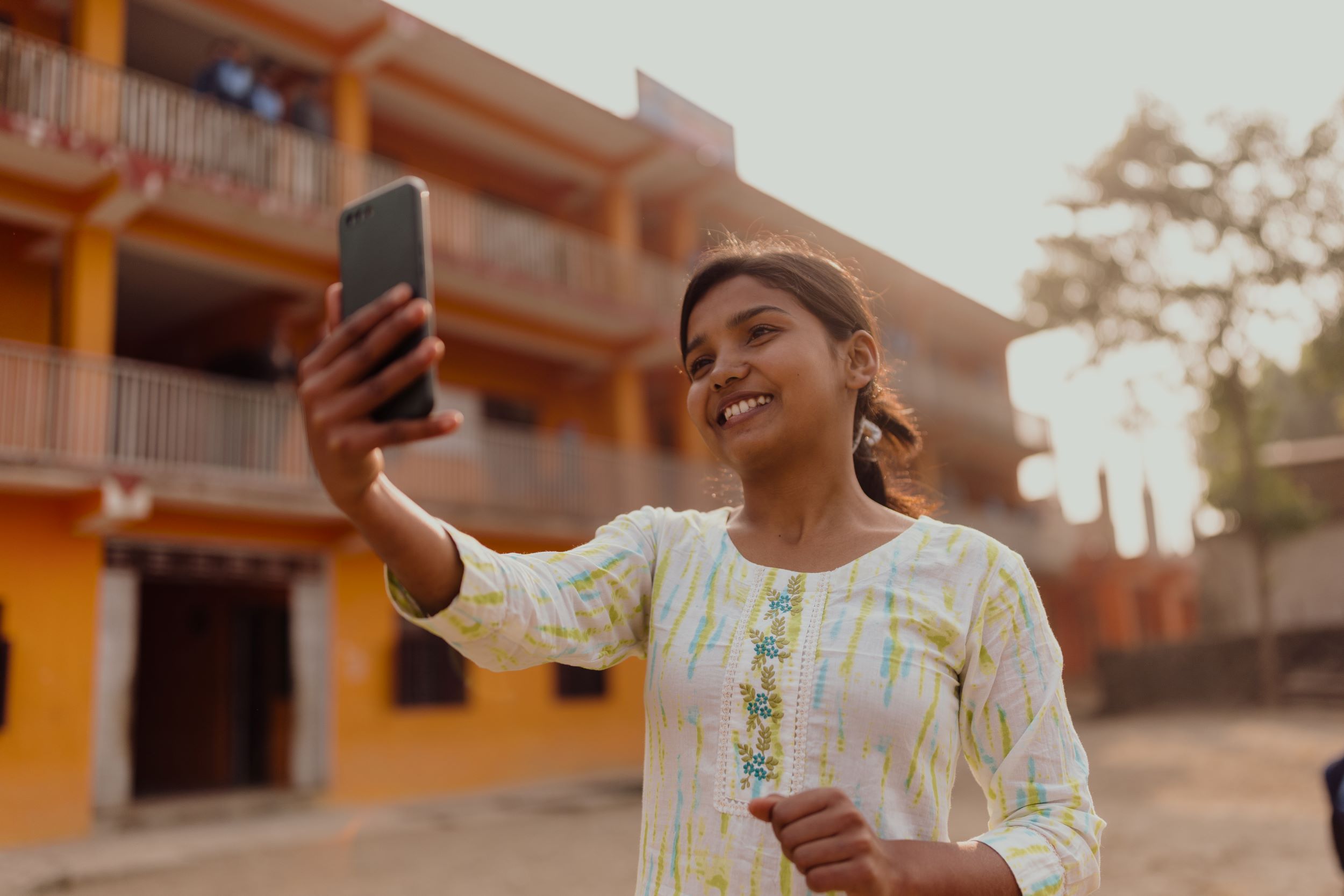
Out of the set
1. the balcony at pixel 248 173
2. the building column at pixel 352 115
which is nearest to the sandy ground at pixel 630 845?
the balcony at pixel 248 173

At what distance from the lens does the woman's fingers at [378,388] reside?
2.96 feet

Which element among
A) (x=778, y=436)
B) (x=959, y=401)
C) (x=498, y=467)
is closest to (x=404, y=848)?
(x=498, y=467)

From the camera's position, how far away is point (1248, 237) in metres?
18.5

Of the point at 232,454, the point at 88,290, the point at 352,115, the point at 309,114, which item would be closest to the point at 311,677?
the point at 232,454

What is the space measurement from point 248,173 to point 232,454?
2.79 meters

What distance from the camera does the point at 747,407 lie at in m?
1.46

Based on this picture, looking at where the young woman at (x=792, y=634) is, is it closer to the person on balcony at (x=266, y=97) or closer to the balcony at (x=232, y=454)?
the balcony at (x=232, y=454)

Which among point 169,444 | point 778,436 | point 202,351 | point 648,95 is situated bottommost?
point 778,436

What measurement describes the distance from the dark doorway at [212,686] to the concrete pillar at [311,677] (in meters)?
1.08

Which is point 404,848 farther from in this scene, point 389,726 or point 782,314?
point 782,314

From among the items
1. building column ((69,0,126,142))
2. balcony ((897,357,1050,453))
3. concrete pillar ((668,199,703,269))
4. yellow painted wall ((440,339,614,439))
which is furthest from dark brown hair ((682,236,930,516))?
balcony ((897,357,1050,453))

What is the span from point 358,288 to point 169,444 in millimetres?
10117

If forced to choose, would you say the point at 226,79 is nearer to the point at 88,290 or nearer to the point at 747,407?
the point at 88,290

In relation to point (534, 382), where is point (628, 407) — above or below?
below
